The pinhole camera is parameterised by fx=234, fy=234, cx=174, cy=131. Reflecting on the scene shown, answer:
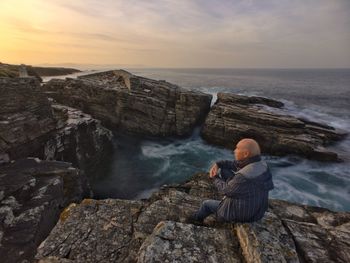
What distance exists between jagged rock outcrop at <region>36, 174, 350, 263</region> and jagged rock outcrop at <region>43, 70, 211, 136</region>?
1926cm

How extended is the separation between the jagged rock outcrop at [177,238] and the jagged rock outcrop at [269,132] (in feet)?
51.8

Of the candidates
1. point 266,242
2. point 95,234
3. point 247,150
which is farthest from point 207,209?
point 95,234

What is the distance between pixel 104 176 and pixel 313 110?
113ft

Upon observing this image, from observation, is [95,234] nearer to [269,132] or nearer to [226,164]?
[226,164]

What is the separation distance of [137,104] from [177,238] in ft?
70.7

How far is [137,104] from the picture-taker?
25.1 m

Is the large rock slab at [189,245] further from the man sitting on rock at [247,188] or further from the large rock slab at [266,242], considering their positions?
the man sitting on rock at [247,188]

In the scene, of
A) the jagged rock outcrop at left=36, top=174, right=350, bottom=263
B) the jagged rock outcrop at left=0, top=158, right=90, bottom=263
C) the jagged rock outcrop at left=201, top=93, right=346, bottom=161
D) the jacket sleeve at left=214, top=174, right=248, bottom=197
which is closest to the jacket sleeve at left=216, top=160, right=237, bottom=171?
the jacket sleeve at left=214, top=174, right=248, bottom=197

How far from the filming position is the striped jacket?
14.8 ft

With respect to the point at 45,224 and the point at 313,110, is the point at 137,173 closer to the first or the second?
the point at 45,224

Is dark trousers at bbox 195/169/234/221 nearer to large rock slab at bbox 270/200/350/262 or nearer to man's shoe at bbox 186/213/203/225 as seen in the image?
man's shoe at bbox 186/213/203/225

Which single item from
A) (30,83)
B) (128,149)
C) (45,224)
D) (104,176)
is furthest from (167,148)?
(45,224)

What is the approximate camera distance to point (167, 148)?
2325 cm

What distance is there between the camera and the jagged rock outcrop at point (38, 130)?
Answer: 12.1 m
